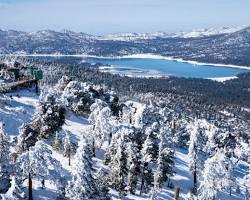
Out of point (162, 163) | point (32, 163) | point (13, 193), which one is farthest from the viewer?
point (162, 163)

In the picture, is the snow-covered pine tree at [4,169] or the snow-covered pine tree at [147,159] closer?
the snow-covered pine tree at [4,169]

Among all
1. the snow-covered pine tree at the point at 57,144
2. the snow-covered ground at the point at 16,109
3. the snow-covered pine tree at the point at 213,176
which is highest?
the snow-covered ground at the point at 16,109

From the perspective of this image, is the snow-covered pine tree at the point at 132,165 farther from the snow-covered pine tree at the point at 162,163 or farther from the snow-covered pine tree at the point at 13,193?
the snow-covered pine tree at the point at 13,193

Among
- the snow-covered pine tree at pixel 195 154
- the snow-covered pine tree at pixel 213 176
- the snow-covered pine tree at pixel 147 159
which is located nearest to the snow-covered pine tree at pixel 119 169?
the snow-covered pine tree at pixel 147 159

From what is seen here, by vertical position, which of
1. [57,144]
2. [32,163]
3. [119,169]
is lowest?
[119,169]

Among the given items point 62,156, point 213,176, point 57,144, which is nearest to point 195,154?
point 213,176

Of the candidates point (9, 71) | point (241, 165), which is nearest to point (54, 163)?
point (241, 165)

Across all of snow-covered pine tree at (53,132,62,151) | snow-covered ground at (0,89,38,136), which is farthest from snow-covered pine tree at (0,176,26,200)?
snow-covered ground at (0,89,38,136)

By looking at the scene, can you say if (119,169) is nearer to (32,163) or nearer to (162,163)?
(162,163)

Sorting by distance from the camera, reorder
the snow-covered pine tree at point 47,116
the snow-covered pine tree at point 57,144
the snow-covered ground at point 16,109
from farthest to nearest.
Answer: the snow-covered ground at point 16,109 → the snow-covered pine tree at point 47,116 → the snow-covered pine tree at point 57,144

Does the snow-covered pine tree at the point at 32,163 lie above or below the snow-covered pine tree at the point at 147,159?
above

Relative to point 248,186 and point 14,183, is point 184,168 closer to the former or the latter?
point 248,186

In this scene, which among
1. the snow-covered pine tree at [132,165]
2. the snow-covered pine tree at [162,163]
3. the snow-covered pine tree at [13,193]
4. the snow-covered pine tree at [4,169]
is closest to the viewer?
the snow-covered pine tree at [13,193]
